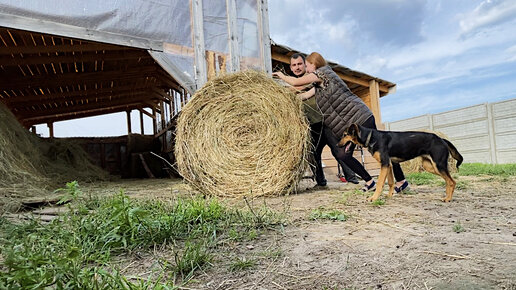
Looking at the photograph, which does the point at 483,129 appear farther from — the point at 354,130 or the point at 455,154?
the point at 354,130

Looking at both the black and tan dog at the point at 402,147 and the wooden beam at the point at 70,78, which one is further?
the wooden beam at the point at 70,78

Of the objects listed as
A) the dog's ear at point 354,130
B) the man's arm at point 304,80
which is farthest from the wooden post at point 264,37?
the dog's ear at point 354,130

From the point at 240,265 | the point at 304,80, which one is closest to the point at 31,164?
the point at 304,80

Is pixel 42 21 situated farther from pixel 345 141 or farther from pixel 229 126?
pixel 345 141

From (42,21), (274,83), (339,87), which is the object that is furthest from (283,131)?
(42,21)

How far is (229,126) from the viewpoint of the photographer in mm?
4207

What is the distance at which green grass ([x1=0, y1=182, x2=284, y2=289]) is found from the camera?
116 centimetres

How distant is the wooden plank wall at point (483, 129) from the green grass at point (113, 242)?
12237mm

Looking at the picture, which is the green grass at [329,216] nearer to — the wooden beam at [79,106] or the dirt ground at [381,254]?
the dirt ground at [381,254]

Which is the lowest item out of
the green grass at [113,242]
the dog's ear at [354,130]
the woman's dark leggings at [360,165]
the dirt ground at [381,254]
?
the dirt ground at [381,254]

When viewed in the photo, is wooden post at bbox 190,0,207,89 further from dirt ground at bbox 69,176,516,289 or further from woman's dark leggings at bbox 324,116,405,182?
dirt ground at bbox 69,176,516,289

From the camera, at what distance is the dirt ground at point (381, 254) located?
4.23 ft

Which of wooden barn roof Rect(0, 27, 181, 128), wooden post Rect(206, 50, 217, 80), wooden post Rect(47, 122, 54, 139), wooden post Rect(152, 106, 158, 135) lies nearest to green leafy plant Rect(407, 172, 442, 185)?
wooden post Rect(206, 50, 217, 80)

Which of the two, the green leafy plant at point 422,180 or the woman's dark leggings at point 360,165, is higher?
the woman's dark leggings at point 360,165
